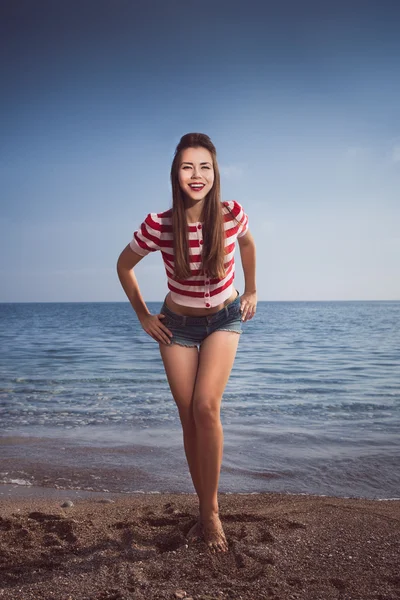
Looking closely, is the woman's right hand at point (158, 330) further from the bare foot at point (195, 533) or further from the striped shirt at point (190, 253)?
the bare foot at point (195, 533)

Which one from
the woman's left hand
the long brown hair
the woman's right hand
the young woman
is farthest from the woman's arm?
the woman's right hand

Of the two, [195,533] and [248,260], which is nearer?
[195,533]

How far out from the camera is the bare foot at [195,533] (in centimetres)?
350

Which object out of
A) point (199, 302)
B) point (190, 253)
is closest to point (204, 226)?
point (190, 253)

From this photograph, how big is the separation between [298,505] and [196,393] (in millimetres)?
1657

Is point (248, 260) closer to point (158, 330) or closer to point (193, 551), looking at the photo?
point (158, 330)

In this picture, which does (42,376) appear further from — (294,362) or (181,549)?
(181,549)

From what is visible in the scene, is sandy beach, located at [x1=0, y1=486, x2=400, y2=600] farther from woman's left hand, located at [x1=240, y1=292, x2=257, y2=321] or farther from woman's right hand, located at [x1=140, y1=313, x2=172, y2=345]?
woman's left hand, located at [x1=240, y1=292, x2=257, y2=321]

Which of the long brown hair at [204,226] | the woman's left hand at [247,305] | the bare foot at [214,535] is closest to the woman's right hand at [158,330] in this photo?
the long brown hair at [204,226]

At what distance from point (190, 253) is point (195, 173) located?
509 millimetres

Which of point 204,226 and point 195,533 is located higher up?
point 204,226

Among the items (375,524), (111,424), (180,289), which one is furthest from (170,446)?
(180,289)

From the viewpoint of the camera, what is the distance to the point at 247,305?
3.77m

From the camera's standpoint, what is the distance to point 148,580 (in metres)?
3.02
